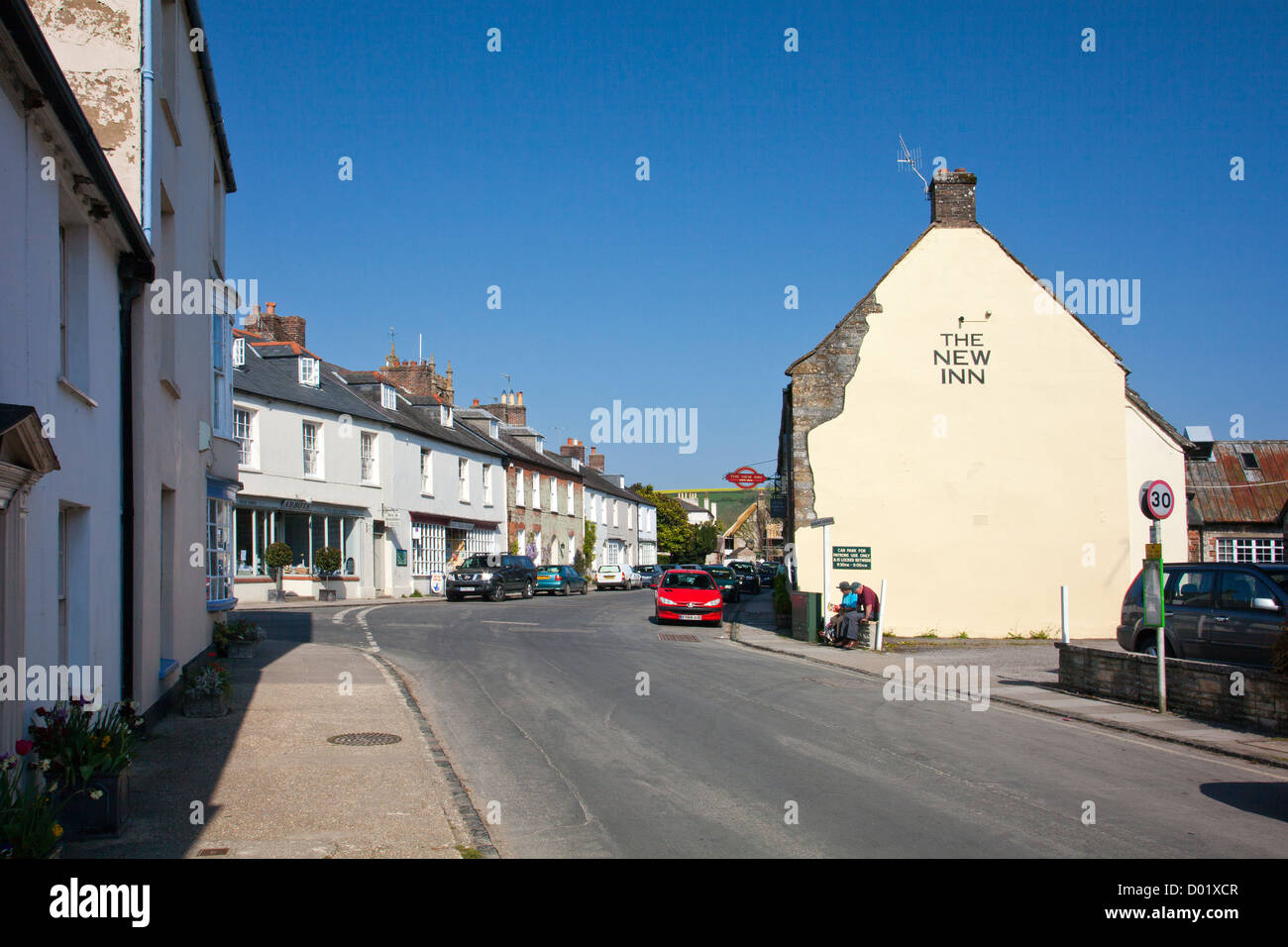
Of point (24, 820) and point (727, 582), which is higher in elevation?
point (24, 820)

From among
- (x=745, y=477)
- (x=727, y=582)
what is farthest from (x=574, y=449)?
(x=745, y=477)

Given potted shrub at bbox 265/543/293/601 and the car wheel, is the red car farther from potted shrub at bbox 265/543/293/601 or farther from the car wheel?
the car wheel

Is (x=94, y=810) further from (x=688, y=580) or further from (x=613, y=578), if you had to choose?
(x=613, y=578)

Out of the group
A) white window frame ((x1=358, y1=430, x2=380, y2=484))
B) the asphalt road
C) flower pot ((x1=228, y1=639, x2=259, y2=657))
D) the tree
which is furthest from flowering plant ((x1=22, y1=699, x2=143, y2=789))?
the tree

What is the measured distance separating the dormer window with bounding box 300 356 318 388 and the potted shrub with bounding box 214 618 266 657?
20.1 m

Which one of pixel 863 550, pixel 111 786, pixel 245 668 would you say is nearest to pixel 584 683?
pixel 245 668

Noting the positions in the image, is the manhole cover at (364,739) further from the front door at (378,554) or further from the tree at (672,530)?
the tree at (672,530)

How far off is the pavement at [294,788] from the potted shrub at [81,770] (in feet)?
0.49

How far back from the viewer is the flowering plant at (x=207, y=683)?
35.8ft

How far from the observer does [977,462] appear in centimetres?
2445

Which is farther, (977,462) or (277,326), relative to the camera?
(277,326)

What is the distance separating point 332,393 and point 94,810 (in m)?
31.3

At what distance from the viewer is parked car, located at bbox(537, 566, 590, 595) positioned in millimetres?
43219

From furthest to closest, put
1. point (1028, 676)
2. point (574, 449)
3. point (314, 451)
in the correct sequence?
point (574, 449) < point (314, 451) < point (1028, 676)
